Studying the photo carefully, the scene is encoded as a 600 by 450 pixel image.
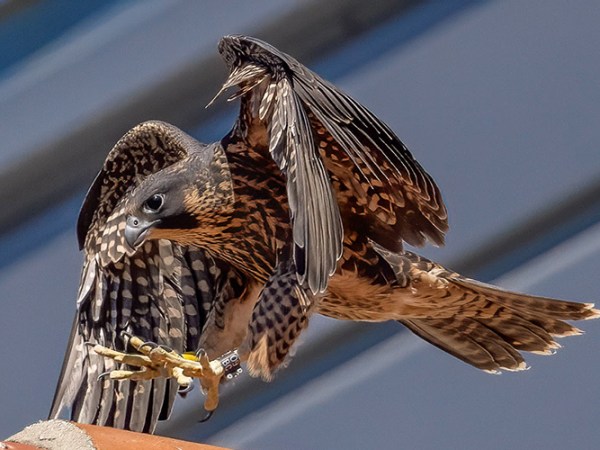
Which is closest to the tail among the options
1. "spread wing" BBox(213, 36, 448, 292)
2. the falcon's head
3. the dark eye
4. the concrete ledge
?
"spread wing" BBox(213, 36, 448, 292)

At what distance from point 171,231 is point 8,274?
3.90 ft

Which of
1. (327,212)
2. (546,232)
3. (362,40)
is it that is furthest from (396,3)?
(327,212)

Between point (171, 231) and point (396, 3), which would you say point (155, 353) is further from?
point (396, 3)

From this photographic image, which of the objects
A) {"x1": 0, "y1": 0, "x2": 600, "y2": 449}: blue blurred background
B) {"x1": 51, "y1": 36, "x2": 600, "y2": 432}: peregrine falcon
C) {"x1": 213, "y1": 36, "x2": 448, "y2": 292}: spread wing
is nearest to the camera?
{"x1": 213, "y1": 36, "x2": 448, "y2": 292}: spread wing

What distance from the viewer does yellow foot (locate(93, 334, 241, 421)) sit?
5.09m

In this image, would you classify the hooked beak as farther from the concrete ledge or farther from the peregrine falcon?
the concrete ledge

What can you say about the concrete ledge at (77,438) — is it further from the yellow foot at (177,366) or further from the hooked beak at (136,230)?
the hooked beak at (136,230)

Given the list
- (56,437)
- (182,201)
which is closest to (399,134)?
(182,201)

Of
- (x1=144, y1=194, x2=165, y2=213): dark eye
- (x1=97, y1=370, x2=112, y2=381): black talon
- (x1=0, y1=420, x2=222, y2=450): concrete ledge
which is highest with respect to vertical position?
(x1=144, y1=194, x2=165, y2=213): dark eye

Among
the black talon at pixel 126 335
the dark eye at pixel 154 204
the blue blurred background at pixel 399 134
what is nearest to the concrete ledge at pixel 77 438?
the black talon at pixel 126 335

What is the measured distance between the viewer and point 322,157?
5.23 metres

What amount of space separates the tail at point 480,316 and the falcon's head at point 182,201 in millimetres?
491

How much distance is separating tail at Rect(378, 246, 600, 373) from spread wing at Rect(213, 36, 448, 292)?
200mm

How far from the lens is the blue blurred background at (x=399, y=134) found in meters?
6.22
